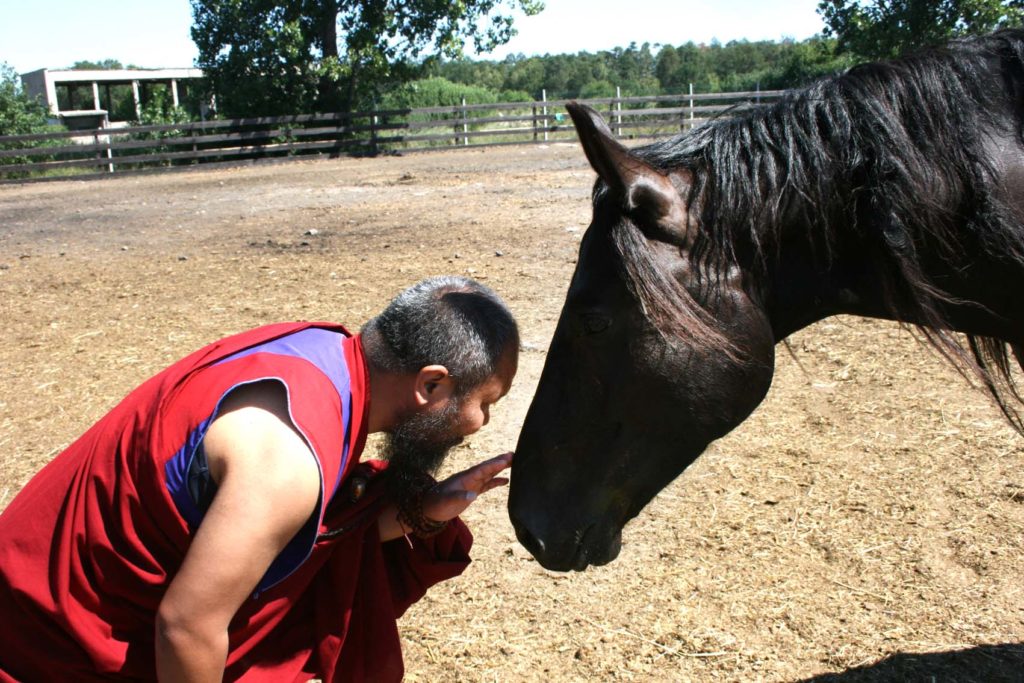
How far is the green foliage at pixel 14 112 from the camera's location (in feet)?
87.9

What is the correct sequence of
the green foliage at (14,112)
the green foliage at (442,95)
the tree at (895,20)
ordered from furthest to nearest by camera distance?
the green foliage at (442,95) → the green foliage at (14,112) → the tree at (895,20)

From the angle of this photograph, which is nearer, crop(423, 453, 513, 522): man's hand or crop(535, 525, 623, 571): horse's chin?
crop(535, 525, 623, 571): horse's chin

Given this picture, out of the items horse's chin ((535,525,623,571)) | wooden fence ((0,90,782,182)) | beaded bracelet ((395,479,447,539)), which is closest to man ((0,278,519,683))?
beaded bracelet ((395,479,447,539))

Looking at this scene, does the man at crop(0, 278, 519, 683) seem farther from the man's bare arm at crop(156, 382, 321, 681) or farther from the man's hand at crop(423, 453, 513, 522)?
the man's hand at crop(423, 453, 513, 522)

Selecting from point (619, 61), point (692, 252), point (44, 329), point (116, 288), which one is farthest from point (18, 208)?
point (619, 61)

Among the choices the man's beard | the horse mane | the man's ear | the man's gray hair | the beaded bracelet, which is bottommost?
the beaded bracelet

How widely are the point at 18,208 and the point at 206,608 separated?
1565cm

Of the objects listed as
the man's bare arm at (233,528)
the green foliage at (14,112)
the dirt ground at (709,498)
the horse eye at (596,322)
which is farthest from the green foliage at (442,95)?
the man's bare arm at (233,528)

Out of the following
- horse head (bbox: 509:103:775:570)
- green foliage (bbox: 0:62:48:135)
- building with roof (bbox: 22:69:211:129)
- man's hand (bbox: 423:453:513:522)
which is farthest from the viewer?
building with roof (bbox: 22:69:211:129)

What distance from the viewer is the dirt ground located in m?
2.92

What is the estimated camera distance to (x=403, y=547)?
96.5 inches

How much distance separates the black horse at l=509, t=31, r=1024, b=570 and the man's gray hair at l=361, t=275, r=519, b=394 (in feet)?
0.58

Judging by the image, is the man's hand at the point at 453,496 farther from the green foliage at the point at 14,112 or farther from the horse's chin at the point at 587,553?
the green foliage at the point at 14,112

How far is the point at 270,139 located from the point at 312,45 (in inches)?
150
